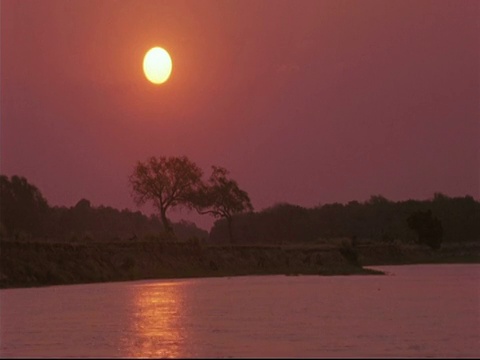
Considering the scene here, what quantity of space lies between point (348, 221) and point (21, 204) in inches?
2742

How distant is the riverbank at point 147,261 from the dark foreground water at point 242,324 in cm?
881

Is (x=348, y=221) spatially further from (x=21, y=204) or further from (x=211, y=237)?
(x=21, y=204)

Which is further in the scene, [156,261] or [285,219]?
[285,219]

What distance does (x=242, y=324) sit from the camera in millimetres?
26156

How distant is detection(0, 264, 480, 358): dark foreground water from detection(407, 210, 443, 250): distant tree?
80955 millimetres

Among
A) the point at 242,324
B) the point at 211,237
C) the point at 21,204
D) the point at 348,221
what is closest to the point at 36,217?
the point at 21,204

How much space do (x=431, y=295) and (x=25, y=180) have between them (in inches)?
2800

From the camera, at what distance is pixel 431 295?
39.4 metres

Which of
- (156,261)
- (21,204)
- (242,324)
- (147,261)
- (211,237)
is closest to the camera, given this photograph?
(242,324)

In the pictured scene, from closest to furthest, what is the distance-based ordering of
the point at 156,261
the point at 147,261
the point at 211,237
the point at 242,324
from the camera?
the point at 242,324, the point at 147,261, the point at 156,261, the point at 211,237

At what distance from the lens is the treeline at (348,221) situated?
5576 inches

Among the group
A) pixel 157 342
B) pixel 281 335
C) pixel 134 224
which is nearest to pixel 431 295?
pixel 281 335

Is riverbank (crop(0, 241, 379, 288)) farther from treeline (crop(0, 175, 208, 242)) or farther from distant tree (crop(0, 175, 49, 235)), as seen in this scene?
distant tree (crop(0, 175, 49, 235))

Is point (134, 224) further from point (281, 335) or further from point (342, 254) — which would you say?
point (281, 335)
